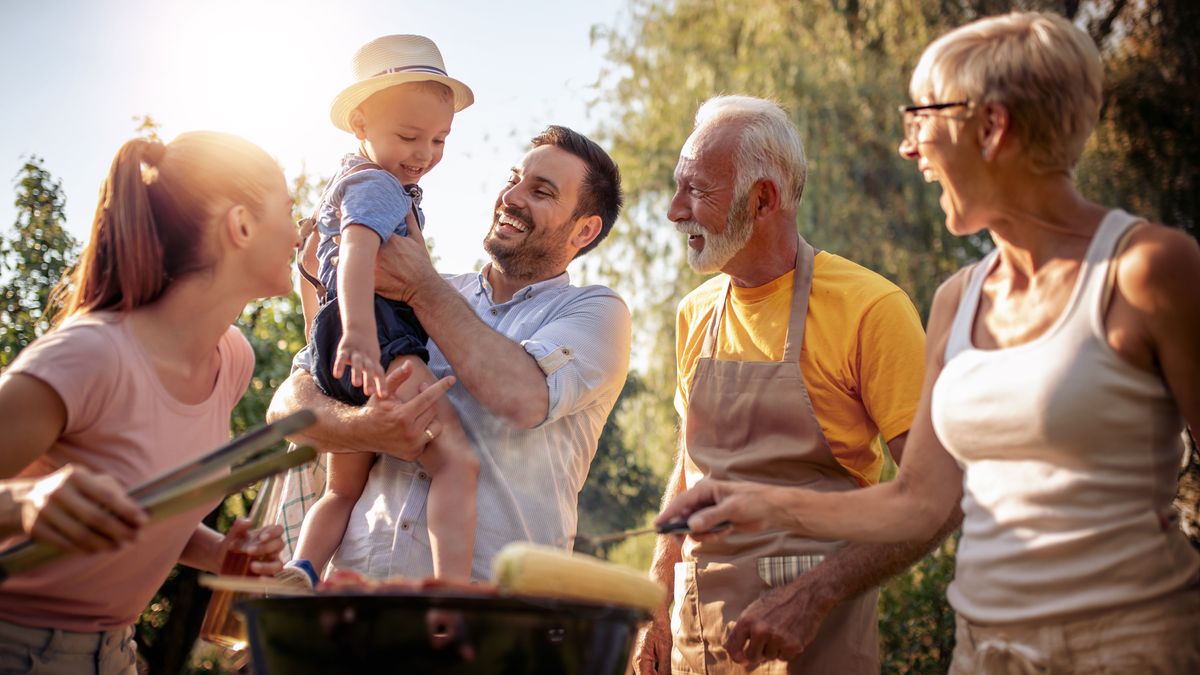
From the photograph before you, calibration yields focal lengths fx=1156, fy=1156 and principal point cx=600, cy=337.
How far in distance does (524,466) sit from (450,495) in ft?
0.86

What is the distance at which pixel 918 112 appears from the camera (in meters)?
2.49

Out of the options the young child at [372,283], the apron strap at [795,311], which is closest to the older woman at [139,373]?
the young child at [372,283]

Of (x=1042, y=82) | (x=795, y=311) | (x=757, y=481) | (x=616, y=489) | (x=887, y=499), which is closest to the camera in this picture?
(x=1042, y=82)

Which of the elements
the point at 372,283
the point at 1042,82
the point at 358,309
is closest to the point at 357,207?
the point at 372,283

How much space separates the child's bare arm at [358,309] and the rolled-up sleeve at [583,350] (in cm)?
50

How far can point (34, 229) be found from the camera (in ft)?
28.1

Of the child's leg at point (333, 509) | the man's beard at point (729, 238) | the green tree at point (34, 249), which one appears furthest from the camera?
the green tree at point (34, 249)

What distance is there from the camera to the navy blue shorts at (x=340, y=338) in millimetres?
3426

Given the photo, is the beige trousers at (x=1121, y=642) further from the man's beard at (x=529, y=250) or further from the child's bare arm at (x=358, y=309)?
the man's beard at (x=529, y=250)

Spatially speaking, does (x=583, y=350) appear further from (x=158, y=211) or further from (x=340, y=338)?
(x=158, y=211)

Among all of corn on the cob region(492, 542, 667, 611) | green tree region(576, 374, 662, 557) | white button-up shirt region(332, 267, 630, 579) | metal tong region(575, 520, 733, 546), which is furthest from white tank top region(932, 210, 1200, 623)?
green tree region(576, 374, 662, 557)

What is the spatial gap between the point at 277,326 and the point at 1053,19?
321 inches

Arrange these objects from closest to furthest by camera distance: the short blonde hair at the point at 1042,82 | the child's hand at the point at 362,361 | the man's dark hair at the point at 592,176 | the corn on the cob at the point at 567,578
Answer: the corn on the cob at the point at 567,578 → the short blonde hair at the point at 1042,82 → the child's hand at the point at 362,361 → the man's dark hair at the point at 592,176

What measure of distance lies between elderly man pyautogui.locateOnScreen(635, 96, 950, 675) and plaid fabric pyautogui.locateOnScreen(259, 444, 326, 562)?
3.75 ft
